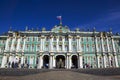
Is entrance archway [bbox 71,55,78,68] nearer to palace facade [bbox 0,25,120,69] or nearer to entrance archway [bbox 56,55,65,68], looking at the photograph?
palace facade [bbox 0,25,120,69]

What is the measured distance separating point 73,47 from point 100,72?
2500cm

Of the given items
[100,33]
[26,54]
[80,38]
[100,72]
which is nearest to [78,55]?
[80,38]

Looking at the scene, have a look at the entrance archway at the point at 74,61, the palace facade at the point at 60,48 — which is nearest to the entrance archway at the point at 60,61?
the palace facade at the point at 60,48

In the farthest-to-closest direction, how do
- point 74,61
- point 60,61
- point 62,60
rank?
point 74,61 → point 62,60 → point 60,61

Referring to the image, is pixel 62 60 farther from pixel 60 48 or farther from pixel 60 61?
pixel 60 48

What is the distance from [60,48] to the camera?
155ft

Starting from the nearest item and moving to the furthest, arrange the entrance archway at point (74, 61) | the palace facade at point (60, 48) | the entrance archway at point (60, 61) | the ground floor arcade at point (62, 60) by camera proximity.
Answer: the ground floor arcade at point (62, 60) < the palace facade at point (60, 48) < the entrance archway at point (60, 61) < the entrance archway at point (74, 61)

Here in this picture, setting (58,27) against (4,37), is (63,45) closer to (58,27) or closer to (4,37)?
(58,27)

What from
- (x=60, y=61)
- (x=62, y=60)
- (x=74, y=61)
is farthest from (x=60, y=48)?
(x=74, y=61)

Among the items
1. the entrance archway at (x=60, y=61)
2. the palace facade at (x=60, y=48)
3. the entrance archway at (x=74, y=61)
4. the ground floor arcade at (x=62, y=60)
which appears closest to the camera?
the ground floor arcade at (x=62, y=60)

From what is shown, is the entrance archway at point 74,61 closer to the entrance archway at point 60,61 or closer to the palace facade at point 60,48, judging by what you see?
the palace facade at point 60,48

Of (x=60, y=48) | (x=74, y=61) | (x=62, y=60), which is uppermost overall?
(x=60, y=48)

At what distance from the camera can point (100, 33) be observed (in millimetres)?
49719

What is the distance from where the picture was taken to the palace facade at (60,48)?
45.4 metres
